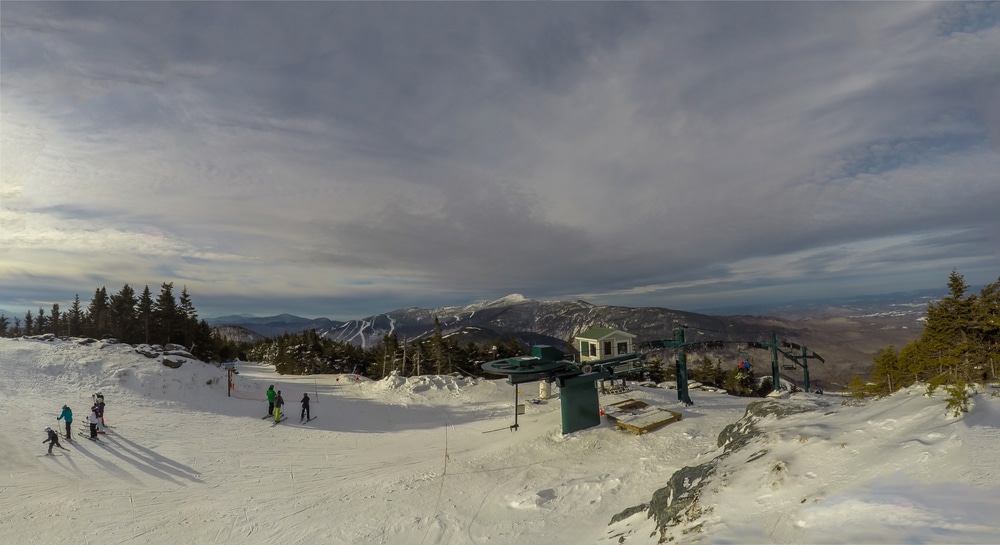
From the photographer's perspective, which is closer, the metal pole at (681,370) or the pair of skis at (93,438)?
the pair of skis at (93,438)

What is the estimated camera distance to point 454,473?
14.6m

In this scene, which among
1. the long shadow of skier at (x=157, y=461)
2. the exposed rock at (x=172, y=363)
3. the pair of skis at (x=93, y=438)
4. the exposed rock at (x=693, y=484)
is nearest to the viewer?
the exposed rock at (x=693, y=484)

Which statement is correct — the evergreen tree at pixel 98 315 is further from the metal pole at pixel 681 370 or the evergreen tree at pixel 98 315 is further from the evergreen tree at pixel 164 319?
the metal pole at pixel 681 370

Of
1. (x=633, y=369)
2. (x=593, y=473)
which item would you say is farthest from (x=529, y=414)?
(x=593, y=473)

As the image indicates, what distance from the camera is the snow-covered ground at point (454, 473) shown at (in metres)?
5.98

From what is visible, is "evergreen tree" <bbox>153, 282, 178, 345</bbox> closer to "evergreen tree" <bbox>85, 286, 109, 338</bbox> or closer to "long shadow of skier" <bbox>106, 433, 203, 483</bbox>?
"evergreen tree" <bbox>85, 286, 109, 338</bbox>

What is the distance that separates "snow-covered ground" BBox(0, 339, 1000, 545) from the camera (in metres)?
5.98

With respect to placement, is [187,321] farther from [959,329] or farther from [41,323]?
[959,329]

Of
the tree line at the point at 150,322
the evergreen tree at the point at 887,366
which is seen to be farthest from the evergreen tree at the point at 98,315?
the evergreen tree at the point at 887,366

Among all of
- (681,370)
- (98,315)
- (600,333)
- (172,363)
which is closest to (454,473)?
(600,333)

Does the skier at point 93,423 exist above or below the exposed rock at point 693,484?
below

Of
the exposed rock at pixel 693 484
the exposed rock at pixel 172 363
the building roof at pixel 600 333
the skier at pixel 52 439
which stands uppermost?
the building roof at pixel 600 333

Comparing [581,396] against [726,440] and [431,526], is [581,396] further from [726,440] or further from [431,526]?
[431,526]

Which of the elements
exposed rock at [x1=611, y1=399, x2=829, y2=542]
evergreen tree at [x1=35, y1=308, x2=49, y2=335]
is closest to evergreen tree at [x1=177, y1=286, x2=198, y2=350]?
evergreen tree at [x1=35, y1=308, x2=49, y2=335]
